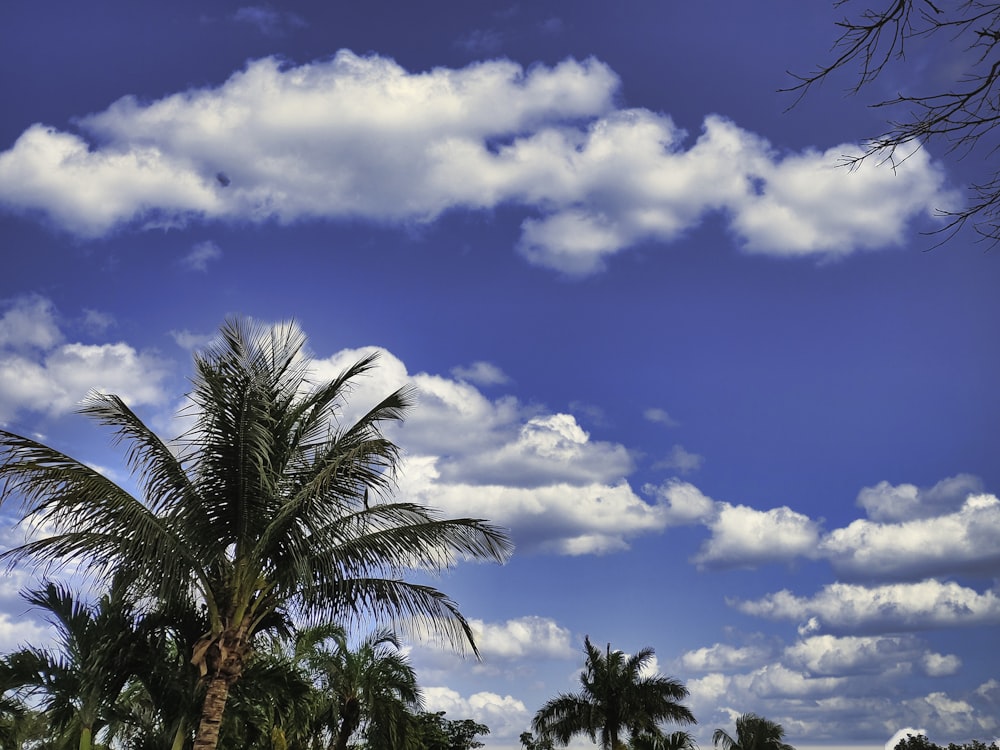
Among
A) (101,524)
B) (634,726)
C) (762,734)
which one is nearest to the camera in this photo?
(101,524)

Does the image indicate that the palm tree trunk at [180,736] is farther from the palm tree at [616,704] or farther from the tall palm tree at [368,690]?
the palm tree at [616,704]

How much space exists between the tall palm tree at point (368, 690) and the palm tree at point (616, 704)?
16521 millimetres

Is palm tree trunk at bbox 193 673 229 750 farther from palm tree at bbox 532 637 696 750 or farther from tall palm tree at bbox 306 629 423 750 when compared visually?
palm tree at bbox 532 637 696 750

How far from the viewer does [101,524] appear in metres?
14.3

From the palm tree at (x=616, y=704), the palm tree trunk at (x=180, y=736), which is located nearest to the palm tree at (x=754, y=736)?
the palm tree at (x=616, y=704)

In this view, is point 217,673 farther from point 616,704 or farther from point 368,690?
point 616,704

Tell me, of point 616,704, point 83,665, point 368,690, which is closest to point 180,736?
point 83,665

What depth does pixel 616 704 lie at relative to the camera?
4209 centimetres

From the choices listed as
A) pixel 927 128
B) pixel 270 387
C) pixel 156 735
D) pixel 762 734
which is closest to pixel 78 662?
pixel 156 735

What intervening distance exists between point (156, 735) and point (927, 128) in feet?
55.9

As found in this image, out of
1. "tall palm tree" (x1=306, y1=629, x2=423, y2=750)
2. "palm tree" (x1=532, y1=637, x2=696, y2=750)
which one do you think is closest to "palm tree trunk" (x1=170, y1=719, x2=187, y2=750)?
"tall palm tree" (x1=306, y1=629, x2=423, y2=750)

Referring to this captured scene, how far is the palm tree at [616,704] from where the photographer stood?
4178 cm

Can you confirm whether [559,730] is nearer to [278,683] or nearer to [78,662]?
[278,683]

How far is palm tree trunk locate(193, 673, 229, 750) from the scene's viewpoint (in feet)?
45.4
